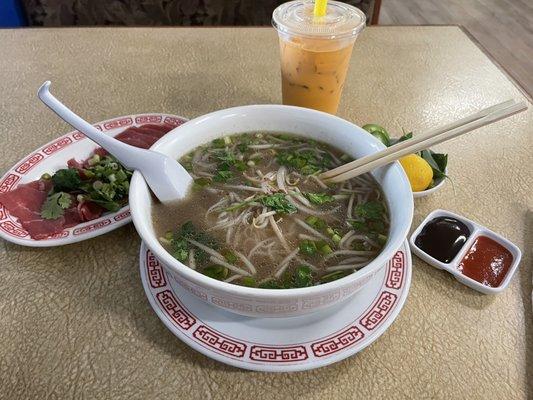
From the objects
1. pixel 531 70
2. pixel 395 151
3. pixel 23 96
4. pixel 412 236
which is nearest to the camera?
pixel 395 151

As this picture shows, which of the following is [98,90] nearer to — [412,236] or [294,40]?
[294,40]

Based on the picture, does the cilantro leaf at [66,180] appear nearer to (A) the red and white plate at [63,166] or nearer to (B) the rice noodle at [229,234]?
(A) the red and white plate at [63,166]

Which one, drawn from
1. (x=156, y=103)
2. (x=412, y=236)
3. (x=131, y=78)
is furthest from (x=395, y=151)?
(x=131, y=78)

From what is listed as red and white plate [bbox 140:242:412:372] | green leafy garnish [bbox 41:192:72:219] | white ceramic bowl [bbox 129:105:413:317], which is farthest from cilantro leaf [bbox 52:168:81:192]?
red and white plate [bbox 140:242:412:372]

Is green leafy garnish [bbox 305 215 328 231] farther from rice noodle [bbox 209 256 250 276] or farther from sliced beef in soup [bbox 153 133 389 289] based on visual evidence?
rice noodle [bbox 209 256 250 276]

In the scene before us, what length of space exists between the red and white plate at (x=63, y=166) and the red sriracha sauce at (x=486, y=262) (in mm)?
907

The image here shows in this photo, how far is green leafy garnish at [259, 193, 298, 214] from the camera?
1.15 meters

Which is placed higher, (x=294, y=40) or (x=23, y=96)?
(x=294, y=40)

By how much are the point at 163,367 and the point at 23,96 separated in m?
1.42

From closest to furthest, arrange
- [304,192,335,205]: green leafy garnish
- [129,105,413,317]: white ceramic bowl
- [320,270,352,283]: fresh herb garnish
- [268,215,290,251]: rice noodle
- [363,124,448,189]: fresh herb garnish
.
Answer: [129,105,413,317]: white ceramic bowl, [320,270,352,283]: fresh herb garnish, [268,215,290,251]: rice noodle, [304,192,335,205]: green leafy garnish, [363,124,448,189]: fresh herb garnish

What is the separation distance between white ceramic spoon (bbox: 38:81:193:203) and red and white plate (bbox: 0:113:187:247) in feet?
0.56

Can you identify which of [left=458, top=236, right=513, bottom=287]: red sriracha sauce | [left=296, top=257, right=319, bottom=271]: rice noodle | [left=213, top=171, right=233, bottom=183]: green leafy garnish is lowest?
[left=458, top=236, right=513, bottom=287]: red sriracha sauce

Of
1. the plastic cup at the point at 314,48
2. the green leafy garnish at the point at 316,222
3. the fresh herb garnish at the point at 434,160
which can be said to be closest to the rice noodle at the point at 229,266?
the green leafy garnish at the point at 316,222

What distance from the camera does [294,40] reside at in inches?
58.0
